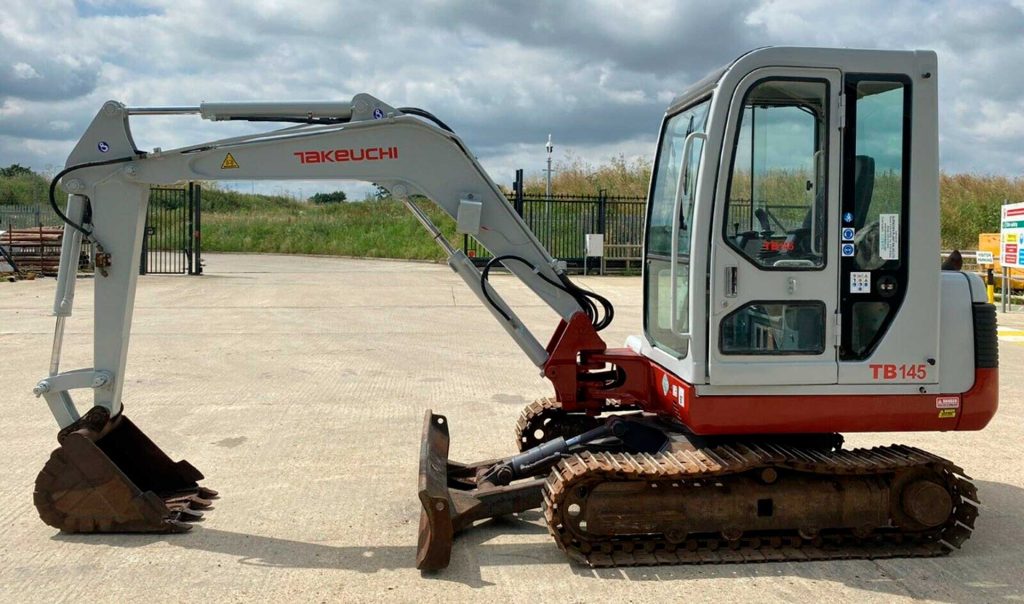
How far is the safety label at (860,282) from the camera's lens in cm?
484

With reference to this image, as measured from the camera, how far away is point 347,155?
546 centimetres

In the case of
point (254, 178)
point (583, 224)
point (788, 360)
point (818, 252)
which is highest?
point (583, 224)

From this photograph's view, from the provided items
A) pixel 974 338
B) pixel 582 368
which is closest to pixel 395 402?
pixel 582 368

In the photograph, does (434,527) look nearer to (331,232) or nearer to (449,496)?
(449,496)

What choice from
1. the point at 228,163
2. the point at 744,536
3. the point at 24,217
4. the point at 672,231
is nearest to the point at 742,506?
the point at 744,536

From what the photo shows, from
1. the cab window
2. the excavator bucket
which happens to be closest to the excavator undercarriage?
the cab window

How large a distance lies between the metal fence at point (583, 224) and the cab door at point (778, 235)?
2114 cm

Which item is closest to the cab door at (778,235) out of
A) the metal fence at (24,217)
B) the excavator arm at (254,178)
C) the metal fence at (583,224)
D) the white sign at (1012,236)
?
the excavator arm at (254,178)

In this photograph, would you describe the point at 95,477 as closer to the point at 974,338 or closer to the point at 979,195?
the point at 974,338

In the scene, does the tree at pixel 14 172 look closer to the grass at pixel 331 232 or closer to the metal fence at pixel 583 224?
the grass at pixel 331 232

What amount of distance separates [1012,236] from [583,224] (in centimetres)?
1236

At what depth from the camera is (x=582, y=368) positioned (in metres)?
5.72

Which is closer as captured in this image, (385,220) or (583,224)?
(583,224)

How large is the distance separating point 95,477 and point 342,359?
6184mm
